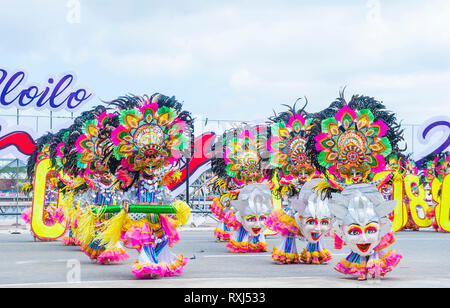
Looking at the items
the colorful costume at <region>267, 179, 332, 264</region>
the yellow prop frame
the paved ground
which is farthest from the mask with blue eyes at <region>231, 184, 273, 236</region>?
the yellow prop frame

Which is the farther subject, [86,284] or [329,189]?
[329,189]

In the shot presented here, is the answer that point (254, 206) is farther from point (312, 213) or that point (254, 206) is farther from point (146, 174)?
point (146, 174)

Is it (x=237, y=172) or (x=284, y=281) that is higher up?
(x=237, y=172)

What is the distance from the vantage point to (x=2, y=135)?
23.6 metres

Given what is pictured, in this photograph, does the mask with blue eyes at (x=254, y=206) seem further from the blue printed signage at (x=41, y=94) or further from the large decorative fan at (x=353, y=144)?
the blue printed signage at (x=41, y=94)

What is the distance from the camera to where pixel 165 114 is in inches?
416

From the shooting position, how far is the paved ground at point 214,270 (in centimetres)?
961

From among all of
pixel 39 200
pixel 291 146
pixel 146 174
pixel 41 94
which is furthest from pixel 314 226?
pixel 41 94

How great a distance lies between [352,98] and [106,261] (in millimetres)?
5233

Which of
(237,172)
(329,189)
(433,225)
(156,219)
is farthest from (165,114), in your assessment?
(433,225)

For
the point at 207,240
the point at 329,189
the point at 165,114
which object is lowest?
the point at 207,240

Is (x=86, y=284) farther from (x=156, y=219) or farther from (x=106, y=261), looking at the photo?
(x=106, y=261)
